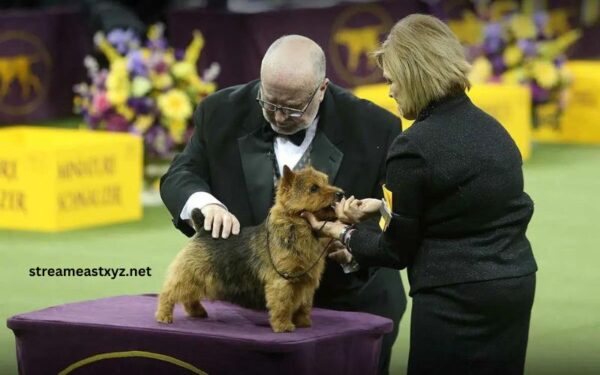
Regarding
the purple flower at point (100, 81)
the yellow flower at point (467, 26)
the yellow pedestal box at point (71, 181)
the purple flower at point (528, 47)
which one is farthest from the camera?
the yellow flower at point (467, 26)

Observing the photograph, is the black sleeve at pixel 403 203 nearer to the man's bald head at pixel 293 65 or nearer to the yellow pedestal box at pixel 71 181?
the man's bald head at pixel 293 65

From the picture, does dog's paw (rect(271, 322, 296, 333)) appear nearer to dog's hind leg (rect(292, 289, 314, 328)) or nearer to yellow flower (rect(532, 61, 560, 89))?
dog's hind leg (rect(292, 289, 314, 328))

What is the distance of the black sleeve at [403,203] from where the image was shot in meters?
3.84

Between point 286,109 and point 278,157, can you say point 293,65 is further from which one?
point 278,157

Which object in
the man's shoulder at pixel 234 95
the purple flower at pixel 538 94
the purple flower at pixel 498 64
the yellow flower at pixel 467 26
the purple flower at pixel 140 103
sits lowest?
the man's shoulder at pixel 234 95

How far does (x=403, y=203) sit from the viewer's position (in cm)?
385

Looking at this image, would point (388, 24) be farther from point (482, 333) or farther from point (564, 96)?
point (482, 333)

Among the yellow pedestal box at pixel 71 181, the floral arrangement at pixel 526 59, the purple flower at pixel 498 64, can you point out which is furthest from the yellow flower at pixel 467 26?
the yellow pedestal box at pixel 71 181

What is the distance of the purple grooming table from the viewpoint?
4082 millimetres

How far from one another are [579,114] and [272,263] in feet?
28.5

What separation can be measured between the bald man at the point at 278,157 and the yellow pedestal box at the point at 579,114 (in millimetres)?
7867

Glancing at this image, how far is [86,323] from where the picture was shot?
4.26 meters

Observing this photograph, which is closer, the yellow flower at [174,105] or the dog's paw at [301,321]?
the dog's paw at [301,321]

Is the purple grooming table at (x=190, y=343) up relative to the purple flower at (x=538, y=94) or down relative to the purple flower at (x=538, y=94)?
down
